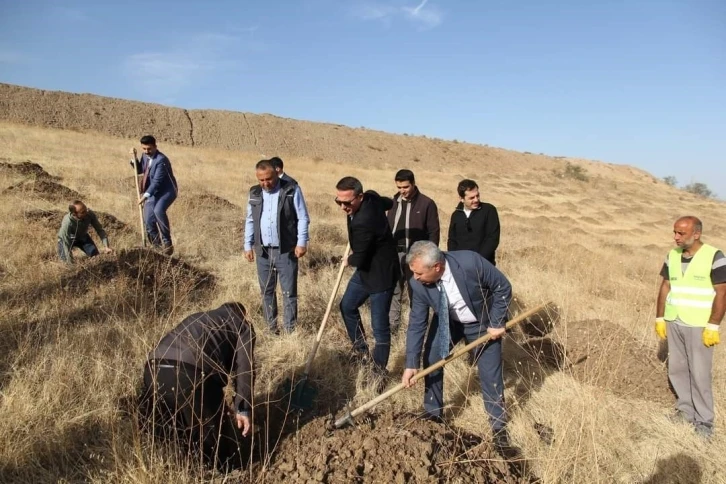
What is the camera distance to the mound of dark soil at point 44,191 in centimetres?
835

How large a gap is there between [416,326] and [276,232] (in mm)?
1611

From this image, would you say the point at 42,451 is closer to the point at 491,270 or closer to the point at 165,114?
the point at 491,270

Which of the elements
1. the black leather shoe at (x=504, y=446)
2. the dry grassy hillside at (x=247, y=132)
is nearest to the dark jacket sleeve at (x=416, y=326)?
the black leather shoe at (x=504, y=446)

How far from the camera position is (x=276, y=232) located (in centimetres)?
388

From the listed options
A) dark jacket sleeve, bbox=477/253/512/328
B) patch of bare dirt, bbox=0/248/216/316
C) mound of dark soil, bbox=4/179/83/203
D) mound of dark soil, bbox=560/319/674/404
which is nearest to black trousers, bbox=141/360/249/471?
dark jacket sleeve, bbox=477/253/512/328

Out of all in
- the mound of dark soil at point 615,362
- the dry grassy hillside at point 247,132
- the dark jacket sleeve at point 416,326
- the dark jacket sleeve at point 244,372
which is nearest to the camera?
the dark jacket sleeve at point 244,372

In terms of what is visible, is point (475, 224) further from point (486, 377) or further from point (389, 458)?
point (389, 458)

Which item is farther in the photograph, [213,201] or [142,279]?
[213,201]

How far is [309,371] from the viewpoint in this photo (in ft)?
11.7

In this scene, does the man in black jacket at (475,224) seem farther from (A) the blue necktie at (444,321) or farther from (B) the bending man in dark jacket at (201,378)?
(B) the bending man in dark jacket at (201,378)

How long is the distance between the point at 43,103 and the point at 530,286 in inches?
1504

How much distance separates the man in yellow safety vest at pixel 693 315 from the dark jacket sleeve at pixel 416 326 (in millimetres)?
2013

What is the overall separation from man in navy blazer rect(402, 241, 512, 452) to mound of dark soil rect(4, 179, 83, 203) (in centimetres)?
855

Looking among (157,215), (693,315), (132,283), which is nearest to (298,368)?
(132,283)
